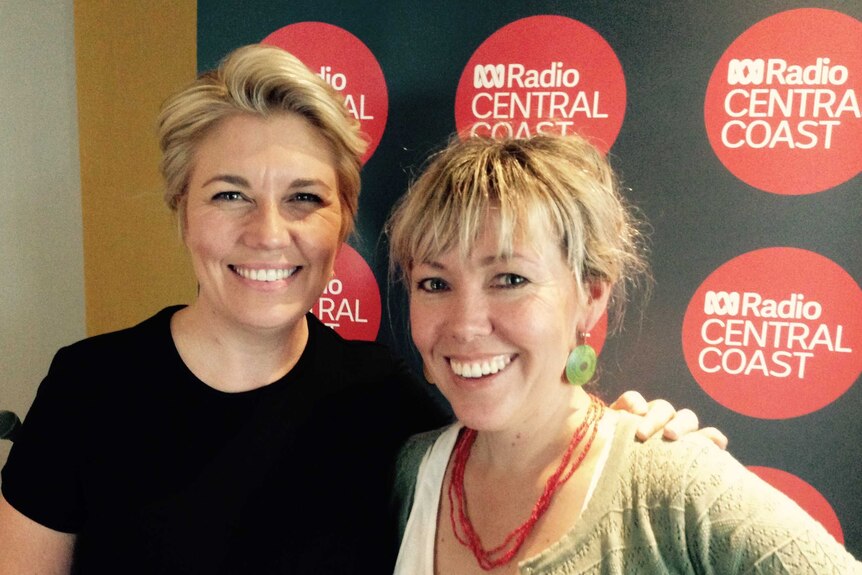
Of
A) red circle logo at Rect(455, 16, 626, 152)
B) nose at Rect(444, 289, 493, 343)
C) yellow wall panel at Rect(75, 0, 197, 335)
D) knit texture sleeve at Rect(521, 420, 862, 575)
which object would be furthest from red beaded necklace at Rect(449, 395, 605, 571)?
yellow wall panel at Rect(75, 0, 197, 335)

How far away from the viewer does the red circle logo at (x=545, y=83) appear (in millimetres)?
1503

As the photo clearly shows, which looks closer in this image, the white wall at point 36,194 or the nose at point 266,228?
the nose at point 266,228

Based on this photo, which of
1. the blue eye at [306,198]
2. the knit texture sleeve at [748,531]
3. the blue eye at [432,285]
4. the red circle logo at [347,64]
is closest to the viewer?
the knit texture sleeve at [748,531]

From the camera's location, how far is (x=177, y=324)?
143cm

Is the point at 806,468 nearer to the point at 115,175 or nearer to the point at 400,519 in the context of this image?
the point at 400,519

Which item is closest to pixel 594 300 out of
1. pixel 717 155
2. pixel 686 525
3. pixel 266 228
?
pixel 686 525

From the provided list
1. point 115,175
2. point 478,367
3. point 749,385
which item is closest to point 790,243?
point 749,385

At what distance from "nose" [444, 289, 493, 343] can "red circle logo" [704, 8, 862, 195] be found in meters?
0.72

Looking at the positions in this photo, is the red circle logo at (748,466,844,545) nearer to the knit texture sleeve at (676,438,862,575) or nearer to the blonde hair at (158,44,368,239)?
the knit texture sleeve at (676,438,862,575)

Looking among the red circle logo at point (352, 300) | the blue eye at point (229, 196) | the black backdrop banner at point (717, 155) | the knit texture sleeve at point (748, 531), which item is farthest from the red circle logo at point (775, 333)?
the blue eye at point (229, 196)

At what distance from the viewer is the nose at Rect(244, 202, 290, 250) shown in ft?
4.23

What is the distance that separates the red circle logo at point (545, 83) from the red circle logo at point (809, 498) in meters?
0.87

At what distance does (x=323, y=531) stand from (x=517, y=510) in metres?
0.40

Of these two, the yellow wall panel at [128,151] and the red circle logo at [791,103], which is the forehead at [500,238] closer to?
the red circle logo at [791,103]
